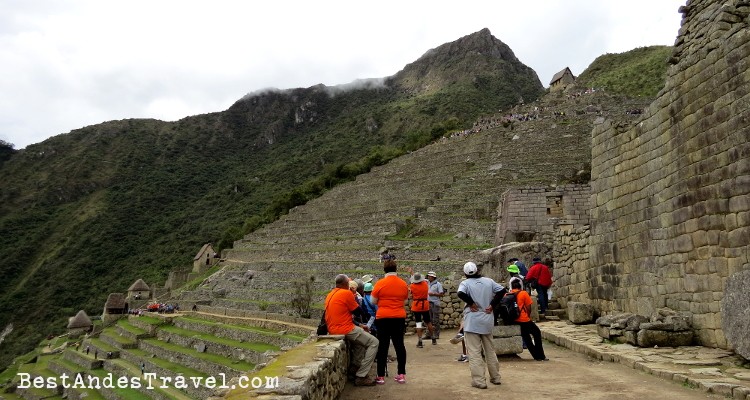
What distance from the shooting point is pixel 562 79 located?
5875cm

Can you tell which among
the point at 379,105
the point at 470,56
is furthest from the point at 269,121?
the point at 470,56

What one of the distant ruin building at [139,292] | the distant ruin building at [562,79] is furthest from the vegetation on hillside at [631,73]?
the distant ruin building at [139,292]

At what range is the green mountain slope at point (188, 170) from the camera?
47969 millimetres

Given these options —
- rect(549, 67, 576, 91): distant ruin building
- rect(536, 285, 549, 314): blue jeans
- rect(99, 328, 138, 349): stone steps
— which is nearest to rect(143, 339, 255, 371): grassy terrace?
rect(99, 328, 138, 349): stone steps

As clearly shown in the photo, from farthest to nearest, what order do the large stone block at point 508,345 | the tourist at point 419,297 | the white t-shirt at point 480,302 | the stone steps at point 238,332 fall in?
1. the stone steps at point 238,332
2. the tourist at point 419,297
3. the large stone block at point 508,345
4. the white t-shirt at point 480,302

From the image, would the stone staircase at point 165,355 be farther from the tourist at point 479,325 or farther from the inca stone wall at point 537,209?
the inca stone wall at point 537,209

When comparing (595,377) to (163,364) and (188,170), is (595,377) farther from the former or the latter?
(188,170)

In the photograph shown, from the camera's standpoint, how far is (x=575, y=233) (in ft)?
31.9

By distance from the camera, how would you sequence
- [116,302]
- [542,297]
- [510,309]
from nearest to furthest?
[510,309] < [542,297] < [116,302]

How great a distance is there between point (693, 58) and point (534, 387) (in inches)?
182

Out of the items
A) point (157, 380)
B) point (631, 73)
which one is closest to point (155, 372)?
point (157, 380)

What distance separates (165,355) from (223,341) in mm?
3005

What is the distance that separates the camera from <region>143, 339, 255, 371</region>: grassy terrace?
1442 cm

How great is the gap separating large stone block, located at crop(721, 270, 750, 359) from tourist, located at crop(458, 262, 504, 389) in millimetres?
2450
